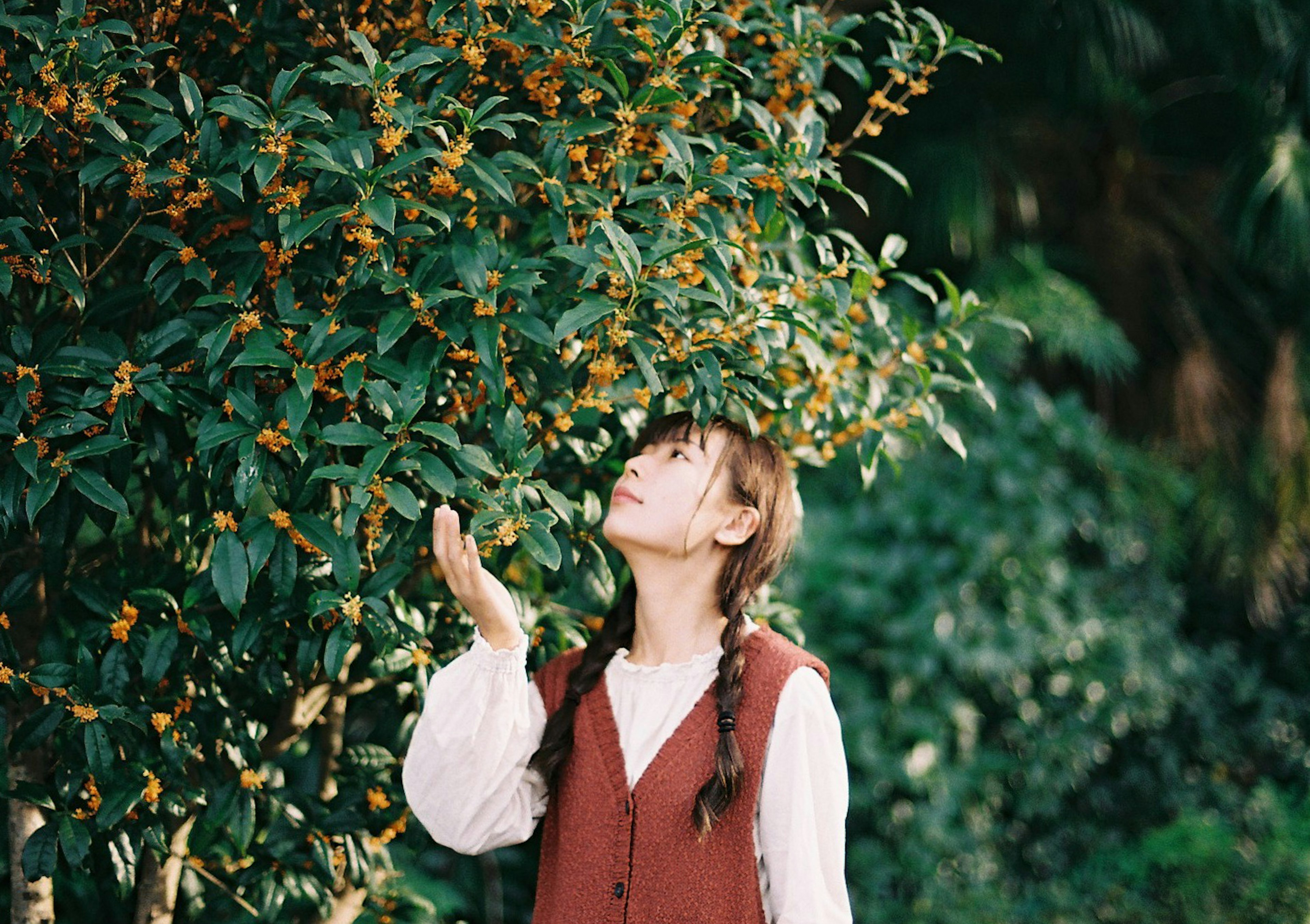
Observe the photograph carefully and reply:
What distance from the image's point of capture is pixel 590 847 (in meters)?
1.48

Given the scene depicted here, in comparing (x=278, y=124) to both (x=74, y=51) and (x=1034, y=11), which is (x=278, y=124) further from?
(x=1034, y=11)

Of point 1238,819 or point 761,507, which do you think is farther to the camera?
point 1238,819

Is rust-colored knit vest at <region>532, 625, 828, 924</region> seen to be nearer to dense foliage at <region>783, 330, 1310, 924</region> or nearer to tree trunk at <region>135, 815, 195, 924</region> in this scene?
tree trunk at <region>135, 815, 195, 924</region>

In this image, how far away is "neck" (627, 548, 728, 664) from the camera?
1584mm

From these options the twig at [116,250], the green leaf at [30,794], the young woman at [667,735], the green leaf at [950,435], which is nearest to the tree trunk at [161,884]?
the green leaf at [30,794]

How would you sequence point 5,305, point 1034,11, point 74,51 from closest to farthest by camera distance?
point 74,51 → point 5,305 → point 1034,11

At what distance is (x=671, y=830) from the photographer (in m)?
1.44

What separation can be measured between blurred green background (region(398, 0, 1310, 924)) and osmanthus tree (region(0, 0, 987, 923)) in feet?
4.30

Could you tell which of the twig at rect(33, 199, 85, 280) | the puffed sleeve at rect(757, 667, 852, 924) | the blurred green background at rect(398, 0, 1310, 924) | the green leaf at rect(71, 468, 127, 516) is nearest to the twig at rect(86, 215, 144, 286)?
the twig at rect(33, 199, 85, 280)

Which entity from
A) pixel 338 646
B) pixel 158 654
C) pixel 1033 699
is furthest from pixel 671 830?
pixel 1033 699

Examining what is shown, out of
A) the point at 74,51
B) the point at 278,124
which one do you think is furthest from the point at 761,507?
the point at 74,51

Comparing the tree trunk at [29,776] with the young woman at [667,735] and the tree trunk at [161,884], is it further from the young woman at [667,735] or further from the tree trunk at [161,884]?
the young woman at [667,735]

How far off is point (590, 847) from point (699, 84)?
3.40 ft

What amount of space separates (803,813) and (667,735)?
0.21 m
